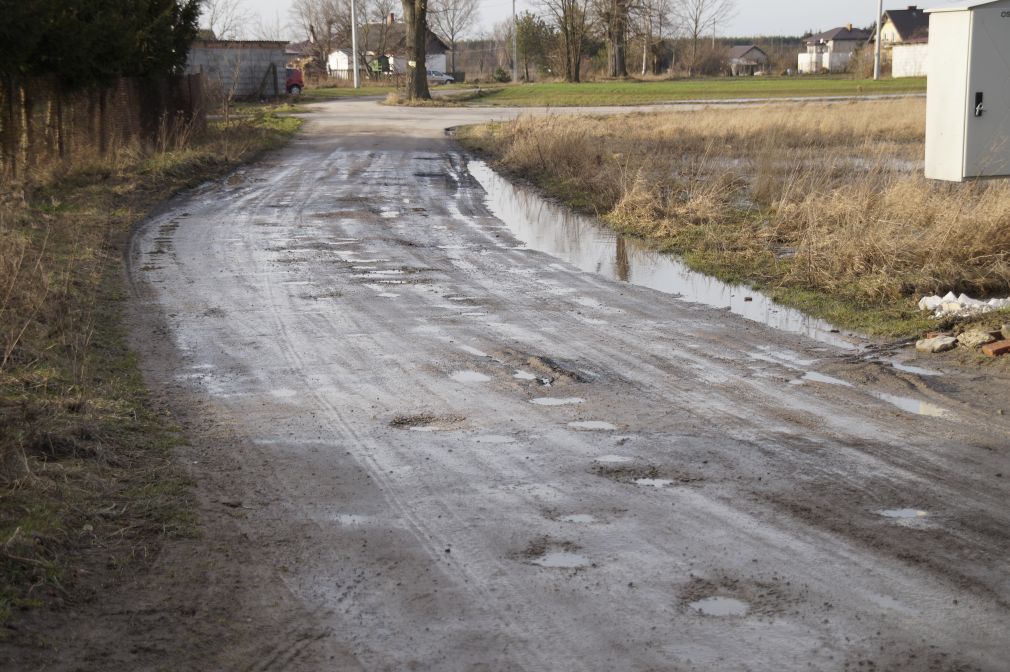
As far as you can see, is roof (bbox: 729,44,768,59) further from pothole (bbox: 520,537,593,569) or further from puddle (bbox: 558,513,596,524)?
pothole (bbox: 520,537,593,569)

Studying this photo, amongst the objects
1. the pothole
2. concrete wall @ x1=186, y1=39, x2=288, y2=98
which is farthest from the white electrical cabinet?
concrete wall @ x1=186, y1=39, x2=288, y2=98

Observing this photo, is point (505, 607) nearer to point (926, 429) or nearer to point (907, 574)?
point (907, 574)

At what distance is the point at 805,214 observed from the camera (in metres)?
13.6

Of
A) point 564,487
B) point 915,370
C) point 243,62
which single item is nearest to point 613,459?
point 564,487

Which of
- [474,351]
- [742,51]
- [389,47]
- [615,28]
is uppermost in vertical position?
[742,51]

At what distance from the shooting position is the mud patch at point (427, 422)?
6785mm

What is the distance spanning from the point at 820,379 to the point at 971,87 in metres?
5.81

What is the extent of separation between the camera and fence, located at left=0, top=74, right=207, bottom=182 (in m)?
18.3

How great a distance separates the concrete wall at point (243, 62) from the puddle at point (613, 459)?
44611 mm

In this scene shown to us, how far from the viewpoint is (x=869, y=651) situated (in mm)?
4027

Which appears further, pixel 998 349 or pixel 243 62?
pixel 243 62

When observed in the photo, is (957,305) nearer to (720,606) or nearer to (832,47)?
(720,606)

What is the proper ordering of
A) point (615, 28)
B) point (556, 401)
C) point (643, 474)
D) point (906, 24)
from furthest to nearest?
point (906, 24) → point (615, 28) → point (556, 401) → point (643, 474)

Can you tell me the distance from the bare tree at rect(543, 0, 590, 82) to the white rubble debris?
63985 millimetres
